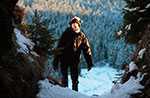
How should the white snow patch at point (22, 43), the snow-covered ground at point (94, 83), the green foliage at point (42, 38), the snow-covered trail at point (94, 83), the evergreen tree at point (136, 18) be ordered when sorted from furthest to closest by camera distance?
the snow-covered ground at point (94, 83)
the snow-covered trail at point (94, 83)
the evergreen tree at point (136, 18)
the green foliage at point (42, 38)
the white snow patch at point (22, 43)

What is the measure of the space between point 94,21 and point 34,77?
393 feet

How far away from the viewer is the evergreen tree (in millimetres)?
4891

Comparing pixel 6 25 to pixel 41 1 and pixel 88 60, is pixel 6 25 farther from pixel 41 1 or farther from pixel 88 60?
pixel 41 1

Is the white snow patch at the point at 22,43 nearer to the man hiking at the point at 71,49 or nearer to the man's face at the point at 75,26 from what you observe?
the man hiking at the point at 71,49

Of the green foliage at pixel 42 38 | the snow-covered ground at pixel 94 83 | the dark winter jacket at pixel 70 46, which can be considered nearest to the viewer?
the green foliage at pixel 42 38

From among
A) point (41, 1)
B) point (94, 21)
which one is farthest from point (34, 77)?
point (41, 1)

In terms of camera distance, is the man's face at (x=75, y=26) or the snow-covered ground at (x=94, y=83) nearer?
the man's face at (x=75, y=26)

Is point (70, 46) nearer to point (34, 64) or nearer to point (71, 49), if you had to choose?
point (71, 49)

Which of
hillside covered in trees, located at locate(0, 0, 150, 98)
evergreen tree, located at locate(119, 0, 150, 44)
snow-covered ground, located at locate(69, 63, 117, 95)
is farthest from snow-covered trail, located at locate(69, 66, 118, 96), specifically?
hillside covered in trees, located at locate(0, 0, 150, 98)

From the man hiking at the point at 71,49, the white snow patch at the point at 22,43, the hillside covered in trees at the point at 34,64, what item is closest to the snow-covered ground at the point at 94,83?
the man hiking at the point at 71,49

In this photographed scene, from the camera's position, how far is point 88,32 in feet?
356

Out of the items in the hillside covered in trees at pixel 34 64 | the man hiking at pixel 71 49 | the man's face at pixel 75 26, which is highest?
the man's face at pixel 75 26

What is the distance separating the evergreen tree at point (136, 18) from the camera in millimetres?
4891

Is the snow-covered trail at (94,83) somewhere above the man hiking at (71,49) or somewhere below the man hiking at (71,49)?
above
